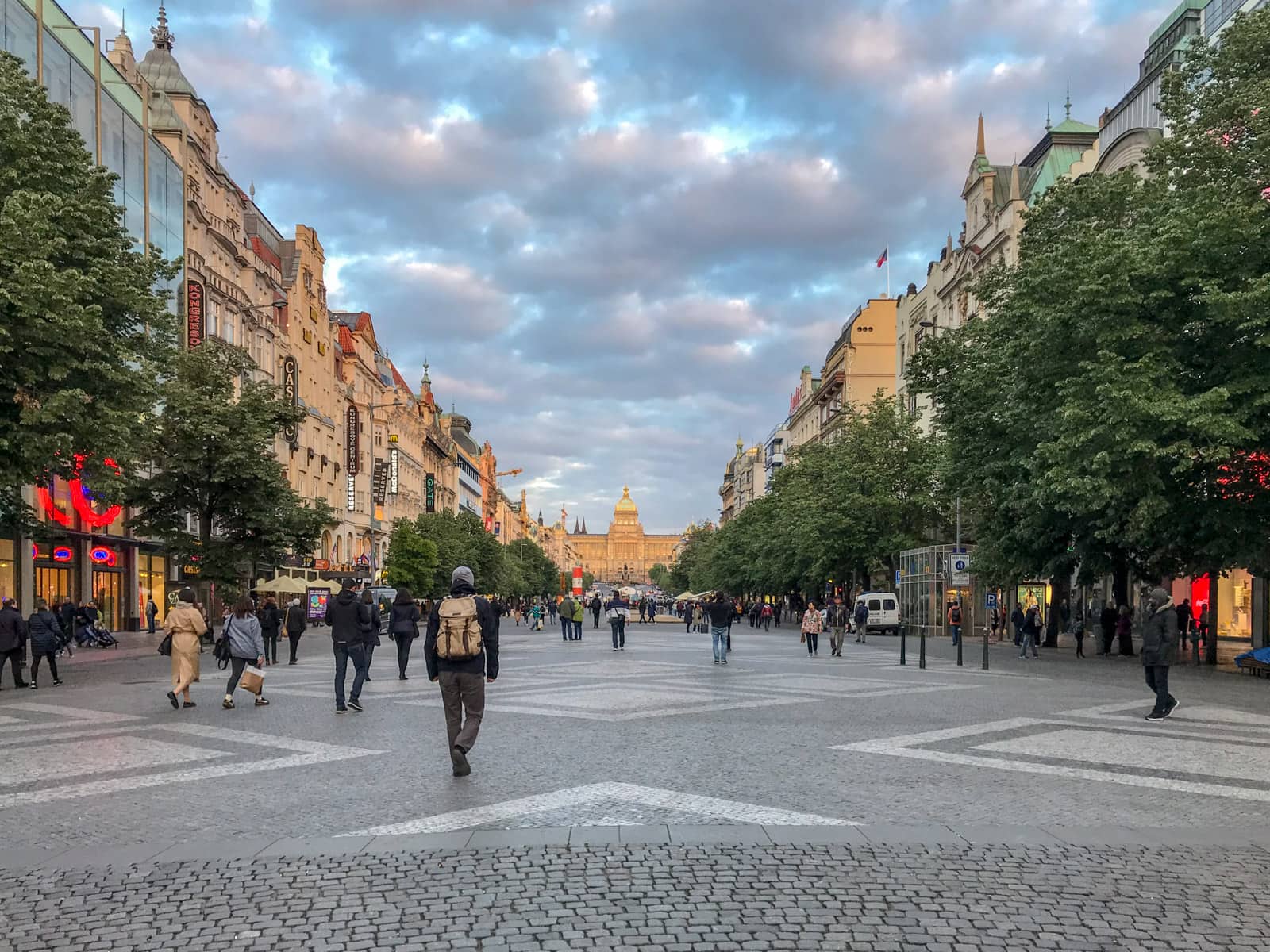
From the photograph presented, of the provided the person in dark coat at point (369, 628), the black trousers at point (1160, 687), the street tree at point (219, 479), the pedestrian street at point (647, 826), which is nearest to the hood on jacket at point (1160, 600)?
the black trousers at point (1160, 687)

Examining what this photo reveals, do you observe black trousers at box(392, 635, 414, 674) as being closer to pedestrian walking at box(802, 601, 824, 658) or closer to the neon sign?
pedestrian walking at box(802, 601, 824, 658)

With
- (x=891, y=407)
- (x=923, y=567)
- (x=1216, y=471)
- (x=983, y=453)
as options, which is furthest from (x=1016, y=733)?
(x=891, y=407)

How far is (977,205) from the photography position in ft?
201

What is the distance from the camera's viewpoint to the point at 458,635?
9.85 meters

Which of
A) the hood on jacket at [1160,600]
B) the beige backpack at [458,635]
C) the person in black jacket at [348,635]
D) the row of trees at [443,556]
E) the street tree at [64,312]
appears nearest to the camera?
the beige backpack at [458,635]

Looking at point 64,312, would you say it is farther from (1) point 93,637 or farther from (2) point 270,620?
(1) point 93,637

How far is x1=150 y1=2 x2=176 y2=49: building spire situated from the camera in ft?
176

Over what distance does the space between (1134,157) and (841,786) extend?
3827cm

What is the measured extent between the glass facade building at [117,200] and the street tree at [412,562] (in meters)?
25.2

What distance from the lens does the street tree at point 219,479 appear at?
34656 millimetres

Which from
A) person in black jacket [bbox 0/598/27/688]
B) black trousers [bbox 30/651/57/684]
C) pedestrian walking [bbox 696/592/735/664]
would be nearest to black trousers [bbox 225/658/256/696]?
person in black jacket [bbox 0/598/27/688]

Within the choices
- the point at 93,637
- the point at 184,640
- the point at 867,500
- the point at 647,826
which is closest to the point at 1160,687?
the point at 647,826

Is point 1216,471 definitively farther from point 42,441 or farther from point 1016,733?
point 42,441

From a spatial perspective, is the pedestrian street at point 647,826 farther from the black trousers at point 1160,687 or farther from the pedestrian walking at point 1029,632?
the pedestrian walking at point 1029,632
